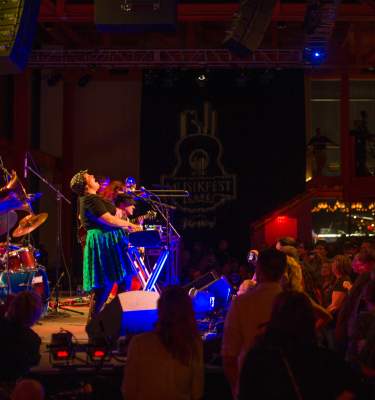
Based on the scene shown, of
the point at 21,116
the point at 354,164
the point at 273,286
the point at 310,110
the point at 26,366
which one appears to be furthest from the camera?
the point at 310,110

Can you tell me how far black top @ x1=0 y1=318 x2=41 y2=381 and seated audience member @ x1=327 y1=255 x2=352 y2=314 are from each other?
3.03m

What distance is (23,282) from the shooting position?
9.26m

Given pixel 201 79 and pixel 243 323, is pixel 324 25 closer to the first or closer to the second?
pixel 201 79

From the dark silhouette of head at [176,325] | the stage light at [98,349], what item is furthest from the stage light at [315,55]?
the dark silhouette of head at [176,325]

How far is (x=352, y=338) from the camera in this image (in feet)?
15.6

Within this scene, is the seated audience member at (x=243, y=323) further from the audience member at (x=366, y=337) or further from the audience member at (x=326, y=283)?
the audience member at (x=326, y=283)

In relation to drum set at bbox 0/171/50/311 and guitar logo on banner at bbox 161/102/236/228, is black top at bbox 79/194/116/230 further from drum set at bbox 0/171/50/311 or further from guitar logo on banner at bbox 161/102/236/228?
guitar logo on banner at bbox 161/102/236/228

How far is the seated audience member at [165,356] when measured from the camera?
11.6 feet

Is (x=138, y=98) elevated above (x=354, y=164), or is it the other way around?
(x=138, y=98)

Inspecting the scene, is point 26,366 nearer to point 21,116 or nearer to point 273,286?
point 273,286

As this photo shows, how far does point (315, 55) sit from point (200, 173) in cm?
552

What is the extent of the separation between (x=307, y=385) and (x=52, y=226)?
1476 centimetres

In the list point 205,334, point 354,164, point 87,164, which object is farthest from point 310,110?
point 205,334

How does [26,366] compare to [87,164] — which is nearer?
[26,366]
